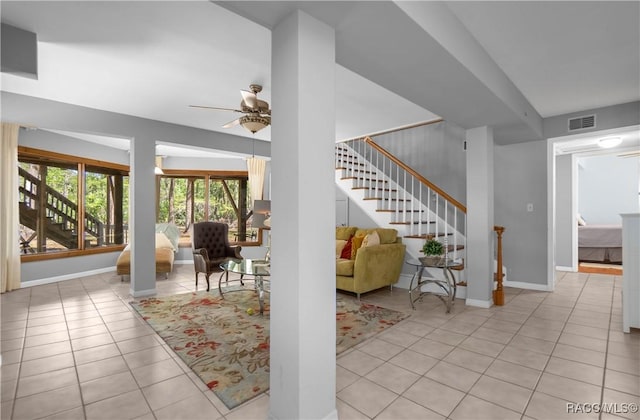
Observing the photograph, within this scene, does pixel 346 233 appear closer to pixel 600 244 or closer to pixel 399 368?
pixel 399 368

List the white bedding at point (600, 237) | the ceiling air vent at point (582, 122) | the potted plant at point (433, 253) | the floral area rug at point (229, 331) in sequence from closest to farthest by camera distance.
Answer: the floral area rug at point (229, 331) < the potted plant at point (433, 253) < the ceiling air vent at point (582, 122) < the white bedding at point (600, 237)

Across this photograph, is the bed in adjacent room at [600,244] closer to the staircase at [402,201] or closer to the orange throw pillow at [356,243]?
the staircase at [402,201]

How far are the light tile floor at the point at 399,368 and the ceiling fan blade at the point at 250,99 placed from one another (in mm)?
2418

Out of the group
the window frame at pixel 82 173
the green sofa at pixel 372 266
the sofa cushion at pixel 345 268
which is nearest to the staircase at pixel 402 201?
the green sofa at pixel 372 266

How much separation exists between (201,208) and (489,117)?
656cm

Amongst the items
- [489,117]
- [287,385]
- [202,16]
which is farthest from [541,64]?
[287,385]

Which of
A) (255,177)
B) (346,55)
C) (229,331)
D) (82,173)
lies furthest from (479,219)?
(82,173)

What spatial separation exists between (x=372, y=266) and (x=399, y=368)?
193cm

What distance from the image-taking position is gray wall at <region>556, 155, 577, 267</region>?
19.9ft

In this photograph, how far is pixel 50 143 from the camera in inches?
217

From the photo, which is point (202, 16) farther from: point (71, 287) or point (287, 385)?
point (71, 287)

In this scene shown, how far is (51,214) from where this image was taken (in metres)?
5.65

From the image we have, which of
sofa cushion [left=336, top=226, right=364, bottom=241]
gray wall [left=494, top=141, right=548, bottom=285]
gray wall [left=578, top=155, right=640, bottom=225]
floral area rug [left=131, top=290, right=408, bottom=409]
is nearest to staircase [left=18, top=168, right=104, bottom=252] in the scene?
floral area rug [left=131, top=290, right=408, bottom=409]

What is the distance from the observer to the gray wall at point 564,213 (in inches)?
239
